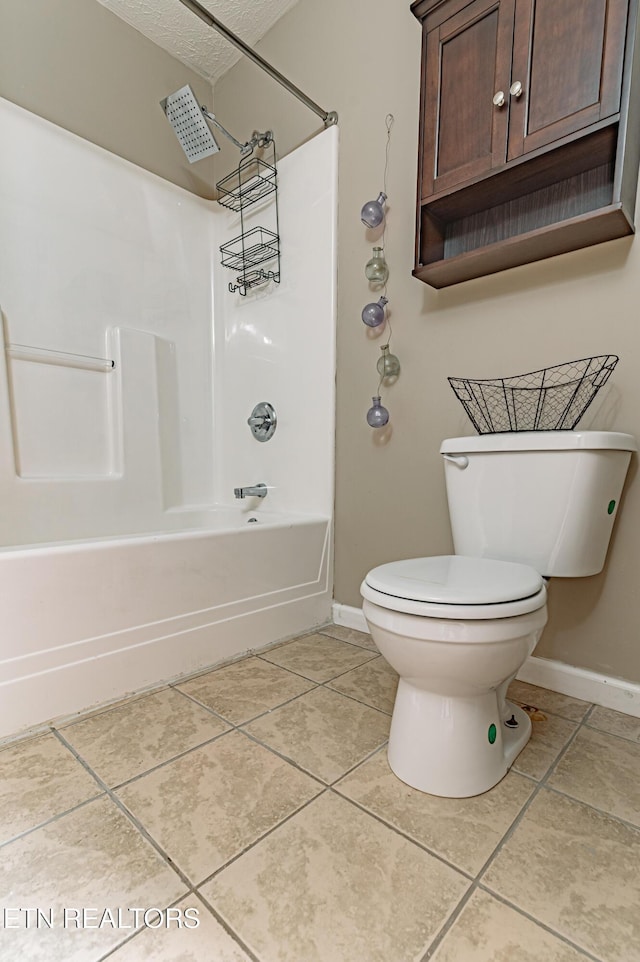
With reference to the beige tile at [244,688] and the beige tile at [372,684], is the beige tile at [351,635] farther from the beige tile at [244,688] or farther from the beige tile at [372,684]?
the beige tile at [244,688]

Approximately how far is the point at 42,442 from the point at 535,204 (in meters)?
1.76

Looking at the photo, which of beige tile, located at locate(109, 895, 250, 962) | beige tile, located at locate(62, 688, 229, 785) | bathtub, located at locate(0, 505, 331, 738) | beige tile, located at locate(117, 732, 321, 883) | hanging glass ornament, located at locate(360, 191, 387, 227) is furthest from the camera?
hanging glass ornament, located at locate(360, 191, 387, 227)

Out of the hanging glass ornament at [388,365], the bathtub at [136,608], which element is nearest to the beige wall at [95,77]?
the hanging glass ornament at [388,365]

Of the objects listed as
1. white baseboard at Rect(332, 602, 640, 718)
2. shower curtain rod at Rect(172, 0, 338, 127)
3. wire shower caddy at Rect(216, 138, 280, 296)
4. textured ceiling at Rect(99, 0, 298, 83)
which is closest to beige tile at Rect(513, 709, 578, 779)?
white baseboard at Rect(332, 602, 640, 718)

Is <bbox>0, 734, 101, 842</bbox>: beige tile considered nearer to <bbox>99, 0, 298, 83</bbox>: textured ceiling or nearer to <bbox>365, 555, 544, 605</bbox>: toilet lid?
<bbox>365, 555, 544, 605</bbox>: toilet lid

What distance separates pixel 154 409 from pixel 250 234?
0.88 m

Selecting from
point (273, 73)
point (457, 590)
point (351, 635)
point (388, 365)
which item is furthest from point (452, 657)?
point (273, 73)

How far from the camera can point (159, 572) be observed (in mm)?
1264

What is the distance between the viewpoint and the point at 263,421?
6.47 ft

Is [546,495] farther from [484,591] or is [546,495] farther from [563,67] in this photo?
[563,67]

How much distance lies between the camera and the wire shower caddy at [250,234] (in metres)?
1.94

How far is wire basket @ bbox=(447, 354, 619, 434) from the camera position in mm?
1166

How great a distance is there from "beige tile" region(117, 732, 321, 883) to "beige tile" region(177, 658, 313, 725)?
0.14 meters

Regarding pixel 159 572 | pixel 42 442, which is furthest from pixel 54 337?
pixel 159 572
